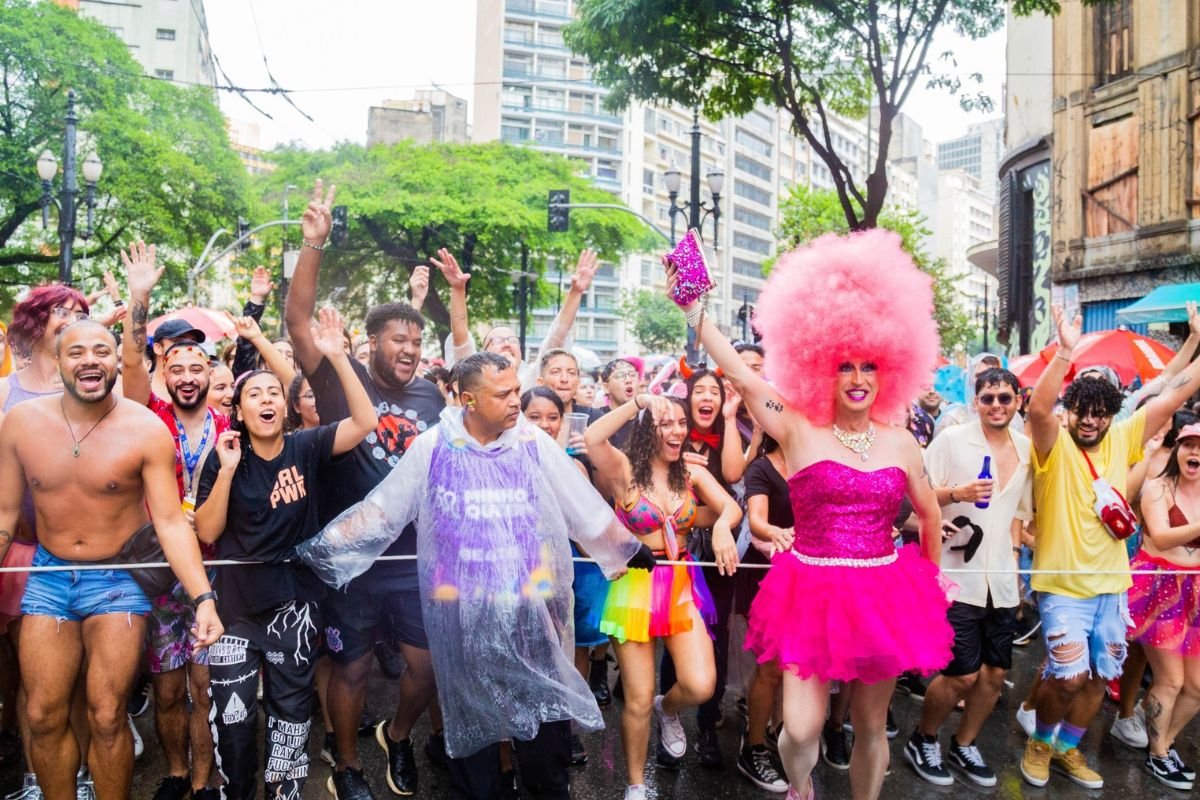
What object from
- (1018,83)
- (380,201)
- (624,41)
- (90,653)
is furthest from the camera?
(380,201)

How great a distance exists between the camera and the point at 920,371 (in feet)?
13.9

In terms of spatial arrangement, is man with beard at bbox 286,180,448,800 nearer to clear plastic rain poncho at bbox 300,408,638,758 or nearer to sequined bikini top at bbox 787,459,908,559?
clear plastic rain poncho at bbox 300,408,638,758

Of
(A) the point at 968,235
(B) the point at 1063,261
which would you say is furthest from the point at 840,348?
(A) the point at 968,235

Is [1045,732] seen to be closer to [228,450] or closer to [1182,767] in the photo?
[1182,767]

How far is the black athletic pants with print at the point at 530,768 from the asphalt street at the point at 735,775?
54 cm

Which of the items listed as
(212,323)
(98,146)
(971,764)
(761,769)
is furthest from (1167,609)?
(98,146)

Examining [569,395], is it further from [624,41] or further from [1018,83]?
[1018,83]

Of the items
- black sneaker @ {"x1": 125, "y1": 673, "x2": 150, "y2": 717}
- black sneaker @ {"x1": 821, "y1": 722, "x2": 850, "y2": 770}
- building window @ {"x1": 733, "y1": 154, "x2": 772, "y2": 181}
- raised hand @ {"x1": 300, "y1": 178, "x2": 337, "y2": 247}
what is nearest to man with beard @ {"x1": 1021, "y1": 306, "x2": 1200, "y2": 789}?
black sneaker @ {"x1": 821, "y1": 722, "x2": 850, "y2": 770}

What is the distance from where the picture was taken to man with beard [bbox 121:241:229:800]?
14.3ft

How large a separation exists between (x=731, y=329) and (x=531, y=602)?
9844cm

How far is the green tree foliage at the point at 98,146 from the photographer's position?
27.5 meters

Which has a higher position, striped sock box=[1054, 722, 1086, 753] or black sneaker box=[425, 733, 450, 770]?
striped sock box=[1054, 722, 1086, 753]

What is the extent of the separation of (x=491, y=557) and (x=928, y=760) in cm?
262

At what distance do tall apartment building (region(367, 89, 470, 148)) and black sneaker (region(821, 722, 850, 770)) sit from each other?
61.5m
